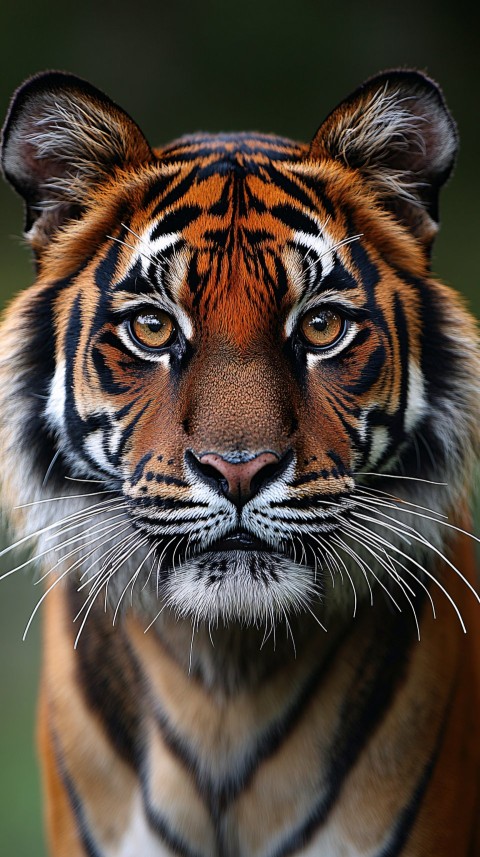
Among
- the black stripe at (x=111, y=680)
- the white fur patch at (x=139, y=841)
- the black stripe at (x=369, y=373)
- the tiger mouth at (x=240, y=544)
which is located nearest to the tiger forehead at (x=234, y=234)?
the black stripe at (x=369, y=373)

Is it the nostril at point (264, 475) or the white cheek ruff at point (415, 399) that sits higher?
the white cheek ruff at point (415, 399)

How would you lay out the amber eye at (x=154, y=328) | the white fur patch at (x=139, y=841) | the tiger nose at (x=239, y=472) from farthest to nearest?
the white fur patch at (x=139, y=841) → the amber eye at (x=154, y=328) → the tiger nose at (x=239, y=472)

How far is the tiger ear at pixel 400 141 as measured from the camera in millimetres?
1206

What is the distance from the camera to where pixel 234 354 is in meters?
1.11

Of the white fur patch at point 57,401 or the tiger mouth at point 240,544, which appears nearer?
the tiger mouth at point 240,544

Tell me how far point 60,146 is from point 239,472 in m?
0.46

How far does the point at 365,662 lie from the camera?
4.29 feet

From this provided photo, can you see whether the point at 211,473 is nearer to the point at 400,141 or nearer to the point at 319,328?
the point at 319,328

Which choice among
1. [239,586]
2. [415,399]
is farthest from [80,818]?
[415,399]

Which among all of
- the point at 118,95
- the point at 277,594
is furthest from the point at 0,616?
the point at 118,95

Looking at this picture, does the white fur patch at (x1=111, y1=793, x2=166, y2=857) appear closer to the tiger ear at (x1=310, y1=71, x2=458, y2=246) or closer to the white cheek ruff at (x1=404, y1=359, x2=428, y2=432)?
the white cheek ruff at (x1=404, y1=359, x2=428, y2=432)

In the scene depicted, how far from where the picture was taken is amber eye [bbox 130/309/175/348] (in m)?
1.15

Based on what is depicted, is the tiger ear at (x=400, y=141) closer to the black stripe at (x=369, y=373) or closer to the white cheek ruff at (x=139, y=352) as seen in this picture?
the black stripe at (x=369, y=373)

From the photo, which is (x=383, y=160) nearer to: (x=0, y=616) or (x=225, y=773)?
(x=225, y=773)
